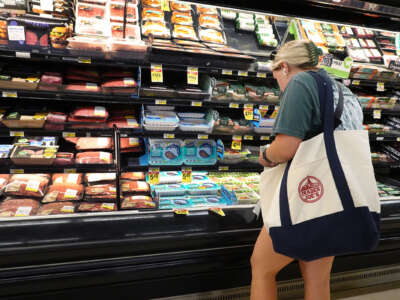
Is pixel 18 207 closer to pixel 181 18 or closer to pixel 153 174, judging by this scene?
pixel 153 174

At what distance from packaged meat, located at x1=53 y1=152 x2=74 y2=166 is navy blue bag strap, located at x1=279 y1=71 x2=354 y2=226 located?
66.1 inches

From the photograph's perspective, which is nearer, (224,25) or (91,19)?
(91,19)

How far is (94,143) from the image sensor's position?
2617 millimetres

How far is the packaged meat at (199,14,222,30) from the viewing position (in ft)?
9.16

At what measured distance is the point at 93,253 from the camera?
5.78ft

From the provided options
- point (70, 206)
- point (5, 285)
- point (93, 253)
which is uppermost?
point (70, 206)

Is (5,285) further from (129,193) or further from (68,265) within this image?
(129,193)

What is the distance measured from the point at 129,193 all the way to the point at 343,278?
1841 millimetres

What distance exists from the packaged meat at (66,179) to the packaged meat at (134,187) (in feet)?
1.30

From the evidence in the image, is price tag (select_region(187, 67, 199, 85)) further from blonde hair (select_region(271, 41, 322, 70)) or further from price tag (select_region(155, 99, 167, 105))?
blonde hair (select_region(271, 41, 322, 70))

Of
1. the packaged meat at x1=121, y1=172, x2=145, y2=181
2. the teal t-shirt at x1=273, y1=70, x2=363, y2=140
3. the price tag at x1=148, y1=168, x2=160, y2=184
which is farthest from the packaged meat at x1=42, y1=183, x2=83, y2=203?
the teal t-shirt at x1=273, y1=70, x2=363, y2=140

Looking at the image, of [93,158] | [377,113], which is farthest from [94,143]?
[377,113]

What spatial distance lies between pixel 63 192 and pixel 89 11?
1.48 m

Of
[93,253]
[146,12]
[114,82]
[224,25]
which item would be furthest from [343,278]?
[146,12]
